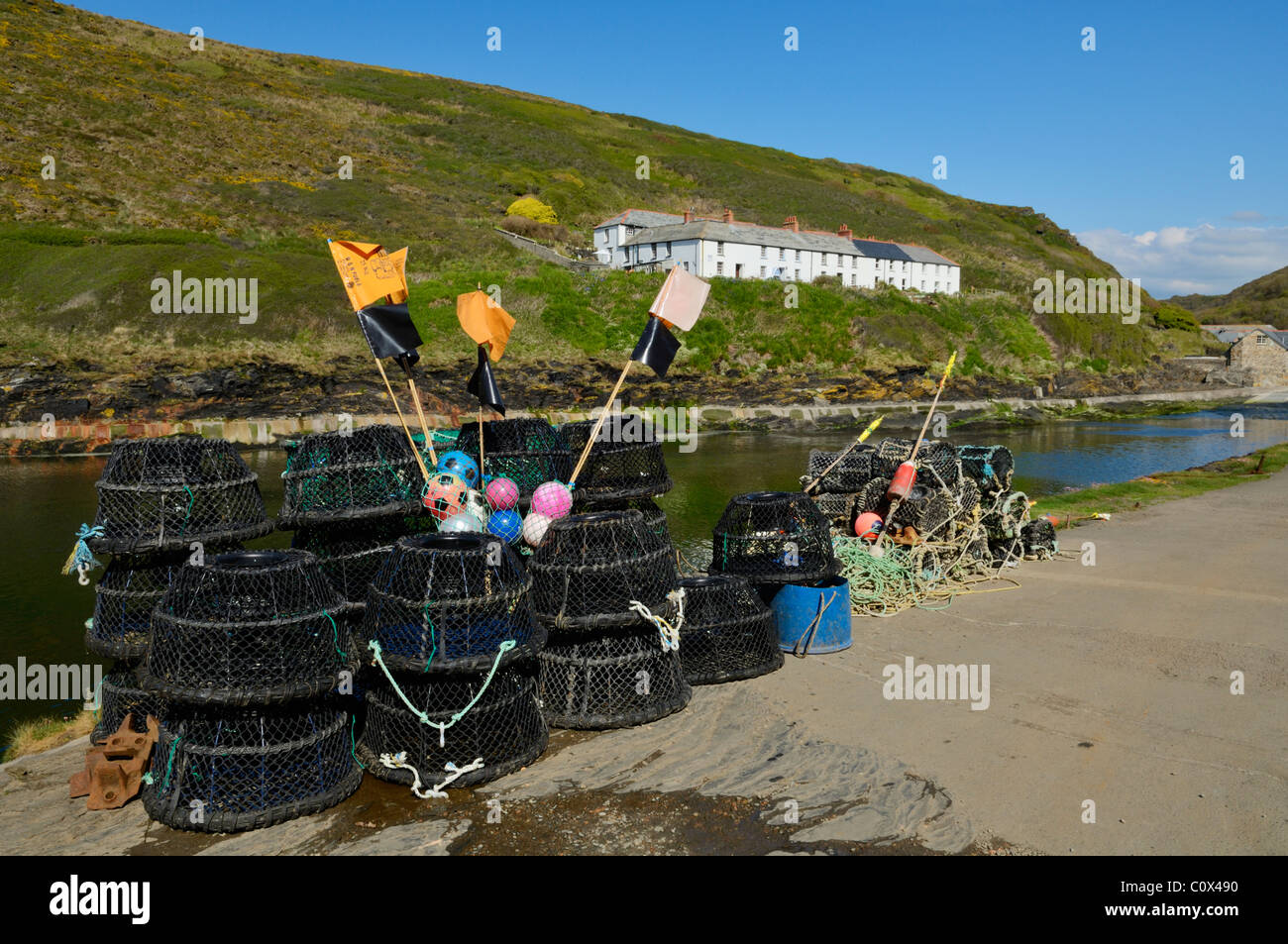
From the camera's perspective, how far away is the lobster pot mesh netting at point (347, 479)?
810 centimetres

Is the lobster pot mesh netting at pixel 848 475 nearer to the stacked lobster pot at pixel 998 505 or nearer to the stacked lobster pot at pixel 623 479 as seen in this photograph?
the stacked lobster pot at pixel 998 505

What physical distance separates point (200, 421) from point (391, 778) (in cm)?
3445

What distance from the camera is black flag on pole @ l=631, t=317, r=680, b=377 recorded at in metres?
10.2

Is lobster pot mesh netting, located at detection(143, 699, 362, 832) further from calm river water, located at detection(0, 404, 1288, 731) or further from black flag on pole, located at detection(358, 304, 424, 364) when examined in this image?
calm river water, located at detection(0, 404, 1288, 731)

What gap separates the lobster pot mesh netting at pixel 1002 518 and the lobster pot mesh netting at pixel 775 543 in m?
4.58

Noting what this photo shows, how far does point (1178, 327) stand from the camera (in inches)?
4181

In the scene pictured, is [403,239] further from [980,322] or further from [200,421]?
[980,322]

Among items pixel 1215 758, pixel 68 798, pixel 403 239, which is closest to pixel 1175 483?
pixel 1215 758

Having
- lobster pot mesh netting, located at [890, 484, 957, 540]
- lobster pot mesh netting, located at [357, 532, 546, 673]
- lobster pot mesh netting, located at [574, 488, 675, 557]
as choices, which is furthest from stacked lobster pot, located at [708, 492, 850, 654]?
lobster pot mesh netting, located at [357, 532, 546, 673]

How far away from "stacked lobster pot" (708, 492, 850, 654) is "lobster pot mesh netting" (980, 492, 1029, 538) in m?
4.49

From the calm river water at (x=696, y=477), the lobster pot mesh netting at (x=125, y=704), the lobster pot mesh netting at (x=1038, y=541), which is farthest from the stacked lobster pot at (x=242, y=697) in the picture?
the lobster pot mesh netting at (x=1038, y=541)

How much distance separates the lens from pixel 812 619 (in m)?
9.75

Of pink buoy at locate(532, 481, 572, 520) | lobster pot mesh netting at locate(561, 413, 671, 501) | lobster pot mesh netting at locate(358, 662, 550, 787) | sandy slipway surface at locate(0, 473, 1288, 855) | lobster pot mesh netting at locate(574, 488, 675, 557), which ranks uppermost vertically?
lobster pot mesh netting at locate(561, 413, 671, 501)

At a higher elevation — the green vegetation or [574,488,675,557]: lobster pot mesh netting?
[574,488,675,557]: lobster pot mesh netting
